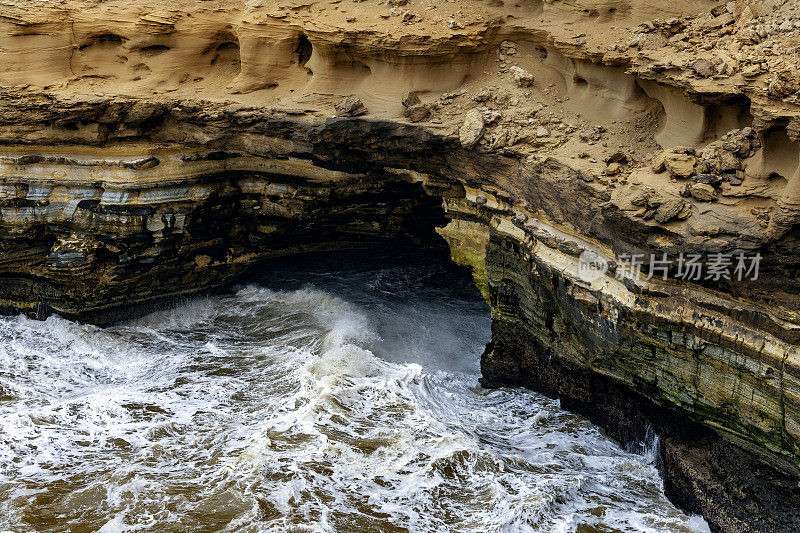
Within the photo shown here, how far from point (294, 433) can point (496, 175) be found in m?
3.99

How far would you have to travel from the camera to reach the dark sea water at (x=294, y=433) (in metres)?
7.89

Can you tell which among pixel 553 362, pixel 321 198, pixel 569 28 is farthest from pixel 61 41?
pixel 553 362

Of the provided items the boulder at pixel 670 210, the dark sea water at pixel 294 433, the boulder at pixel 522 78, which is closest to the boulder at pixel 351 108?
the boulder at pixel 522 78

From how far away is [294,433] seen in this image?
918 centimetres

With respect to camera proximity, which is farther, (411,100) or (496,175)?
(411,100)

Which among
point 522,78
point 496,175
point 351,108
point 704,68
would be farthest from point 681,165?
point 351,108

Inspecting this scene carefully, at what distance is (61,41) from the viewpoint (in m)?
12.0

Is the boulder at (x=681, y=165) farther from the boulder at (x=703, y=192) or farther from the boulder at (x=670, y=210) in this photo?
the boulder at (x=670, y=210)

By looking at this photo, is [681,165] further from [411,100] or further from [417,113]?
[411,100]

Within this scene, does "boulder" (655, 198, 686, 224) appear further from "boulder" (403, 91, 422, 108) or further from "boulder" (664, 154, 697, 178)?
"boulder" (403, 91, 422, 108)

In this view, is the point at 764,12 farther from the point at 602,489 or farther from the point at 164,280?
the point at 164,280

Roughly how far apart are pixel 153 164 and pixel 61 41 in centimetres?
246

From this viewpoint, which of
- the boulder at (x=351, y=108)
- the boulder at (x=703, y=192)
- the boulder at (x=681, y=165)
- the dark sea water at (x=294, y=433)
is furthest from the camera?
the boulder at (x=351, y=108)

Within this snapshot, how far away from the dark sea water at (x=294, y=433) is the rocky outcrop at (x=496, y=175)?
2.11ft
